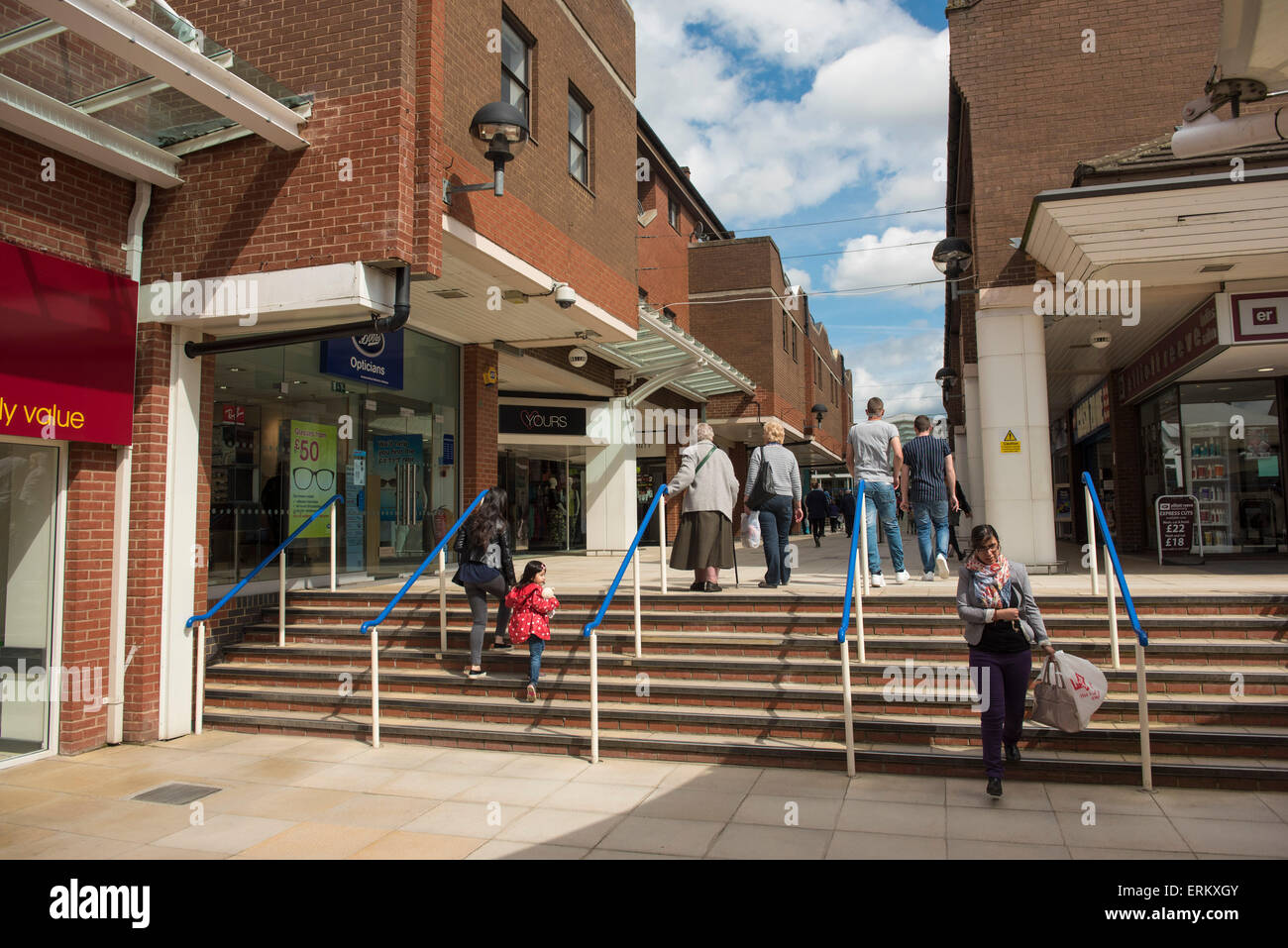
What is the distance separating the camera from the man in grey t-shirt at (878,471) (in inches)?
335

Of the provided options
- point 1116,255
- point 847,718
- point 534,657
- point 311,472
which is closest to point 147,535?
point 311,472

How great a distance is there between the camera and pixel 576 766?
19.7ft

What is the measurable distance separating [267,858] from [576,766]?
7.16ft

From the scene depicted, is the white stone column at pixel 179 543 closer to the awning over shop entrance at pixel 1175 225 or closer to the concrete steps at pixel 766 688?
the concrete steps at pixel 766 688

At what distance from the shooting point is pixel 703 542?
313 inches

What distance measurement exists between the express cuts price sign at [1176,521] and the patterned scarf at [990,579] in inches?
305

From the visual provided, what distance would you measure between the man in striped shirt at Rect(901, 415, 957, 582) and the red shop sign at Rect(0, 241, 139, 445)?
728 cm

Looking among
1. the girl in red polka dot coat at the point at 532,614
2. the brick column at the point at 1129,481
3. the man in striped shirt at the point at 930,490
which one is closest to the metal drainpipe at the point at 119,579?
the girl in red polka dot coat at the point at 532,614

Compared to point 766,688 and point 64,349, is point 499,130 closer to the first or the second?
point 64,349

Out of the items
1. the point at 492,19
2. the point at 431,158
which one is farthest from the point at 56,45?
the point at 492,19

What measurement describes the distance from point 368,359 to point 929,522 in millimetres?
6794

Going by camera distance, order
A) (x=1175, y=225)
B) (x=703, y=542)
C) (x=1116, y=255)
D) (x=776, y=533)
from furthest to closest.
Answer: (x=1116, y=255) → (x=1175, y=225) → (x=776, y=533) → (x=703, y=542)

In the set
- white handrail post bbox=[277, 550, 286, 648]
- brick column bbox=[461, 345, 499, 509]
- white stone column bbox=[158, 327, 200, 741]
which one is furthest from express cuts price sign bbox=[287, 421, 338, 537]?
brick column bbox=[461, 345, 499, 509]

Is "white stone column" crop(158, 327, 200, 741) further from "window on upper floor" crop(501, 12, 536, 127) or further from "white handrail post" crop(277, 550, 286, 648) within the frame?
"window on upper floor" crop(501, 12, 536, 127)
